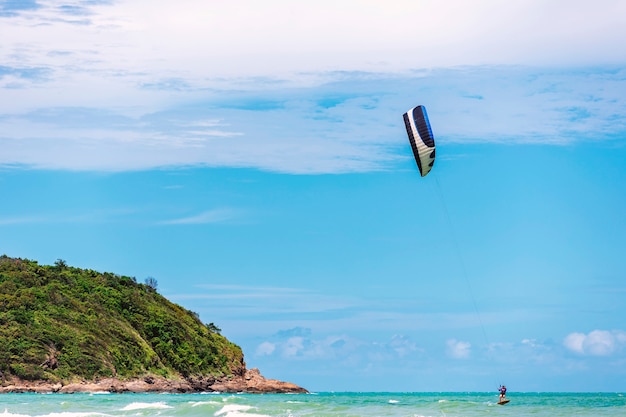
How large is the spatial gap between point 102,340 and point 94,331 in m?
1.69

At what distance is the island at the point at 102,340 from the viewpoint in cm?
7825

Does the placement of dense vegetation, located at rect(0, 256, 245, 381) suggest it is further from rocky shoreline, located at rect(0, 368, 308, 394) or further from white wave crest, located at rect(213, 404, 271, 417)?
white wave crest, located at rect(213, 404, 271, 417)

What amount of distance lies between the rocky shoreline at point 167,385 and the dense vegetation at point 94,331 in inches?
34.3

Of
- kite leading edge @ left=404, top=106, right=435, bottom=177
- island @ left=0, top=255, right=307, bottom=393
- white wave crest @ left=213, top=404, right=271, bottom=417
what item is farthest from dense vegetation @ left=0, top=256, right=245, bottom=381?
kite leading edge @ left=404, top=106, right=435, bottom=177

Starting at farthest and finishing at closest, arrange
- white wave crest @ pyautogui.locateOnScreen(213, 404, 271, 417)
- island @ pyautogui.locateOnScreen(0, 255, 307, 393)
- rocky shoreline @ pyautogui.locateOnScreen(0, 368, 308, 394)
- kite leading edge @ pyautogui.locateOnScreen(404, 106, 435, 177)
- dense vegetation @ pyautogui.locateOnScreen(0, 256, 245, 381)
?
dense vegetation @ pyautogui.locateOnScreen(0, 256, 245, 381) < island @ pyautogui.locateOnScreen(0, 255, 307, 393) < rocky shoreline @ pyautogui.locateOnScreen(0, 368, 308, 394) < white wave crest @ pyautogui.locateOnScreen(213, 404, 271, 417) < kite leading edge @ pyautogui.locateOnScreen(404, 106, 435, 177)

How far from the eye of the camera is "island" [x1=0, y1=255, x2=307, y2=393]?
78250mm

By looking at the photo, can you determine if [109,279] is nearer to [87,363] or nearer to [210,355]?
[210,355]

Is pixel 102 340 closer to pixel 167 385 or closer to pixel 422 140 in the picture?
pixel 167 385

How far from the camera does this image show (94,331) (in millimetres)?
87500

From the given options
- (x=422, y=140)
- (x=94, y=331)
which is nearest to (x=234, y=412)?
(x=422, y=140)

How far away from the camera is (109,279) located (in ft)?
336

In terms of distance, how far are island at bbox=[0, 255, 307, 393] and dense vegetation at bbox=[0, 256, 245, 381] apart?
94 mm

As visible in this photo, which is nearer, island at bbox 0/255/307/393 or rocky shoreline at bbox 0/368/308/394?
rocky shoreline at bbox 0/368/308/394

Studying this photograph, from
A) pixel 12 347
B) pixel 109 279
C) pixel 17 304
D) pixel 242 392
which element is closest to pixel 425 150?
pixel 12 347
